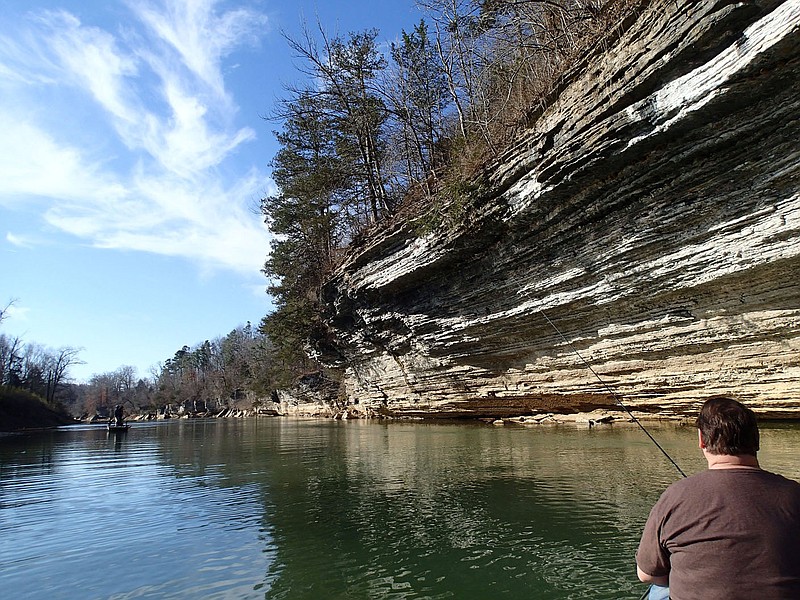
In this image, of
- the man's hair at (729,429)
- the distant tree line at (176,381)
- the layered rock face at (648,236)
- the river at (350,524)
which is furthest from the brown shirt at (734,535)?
the distant tree line at (176,381)

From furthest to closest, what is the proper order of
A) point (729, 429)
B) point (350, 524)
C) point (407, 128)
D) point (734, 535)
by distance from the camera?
point (407, 128) → point (350, 524) → point (729, 429) → point (734, 535)

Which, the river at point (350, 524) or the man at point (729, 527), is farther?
the river at point (350, 524)

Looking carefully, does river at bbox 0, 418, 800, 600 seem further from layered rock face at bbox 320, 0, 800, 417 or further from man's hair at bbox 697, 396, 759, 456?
man's hair at bbox 697, 396, 759, 456

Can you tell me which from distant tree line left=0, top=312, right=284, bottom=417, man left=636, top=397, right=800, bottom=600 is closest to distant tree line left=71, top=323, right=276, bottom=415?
distant tree line left=0, top=312, right=284, bottom=417

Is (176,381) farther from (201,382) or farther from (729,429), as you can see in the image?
(729,429)

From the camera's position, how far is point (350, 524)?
6.46 meters

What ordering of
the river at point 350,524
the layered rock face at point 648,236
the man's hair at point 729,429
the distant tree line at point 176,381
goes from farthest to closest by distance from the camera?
the distant tree line at point 176,381 → the layered rock face at point 648,236 → the river at point 350,524 → the man's hair at point 729,429

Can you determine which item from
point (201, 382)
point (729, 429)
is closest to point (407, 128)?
point (729, 429)

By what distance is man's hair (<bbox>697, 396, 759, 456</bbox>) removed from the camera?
220 centimetres

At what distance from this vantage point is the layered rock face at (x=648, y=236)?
9.14 m

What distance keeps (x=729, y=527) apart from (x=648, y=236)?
11.2 meters

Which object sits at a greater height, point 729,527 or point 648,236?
point 648,236

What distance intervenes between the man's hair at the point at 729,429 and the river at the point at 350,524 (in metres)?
2.55

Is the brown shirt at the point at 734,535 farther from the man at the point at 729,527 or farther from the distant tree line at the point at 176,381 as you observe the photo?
the distant tree line at the point at 176,381
